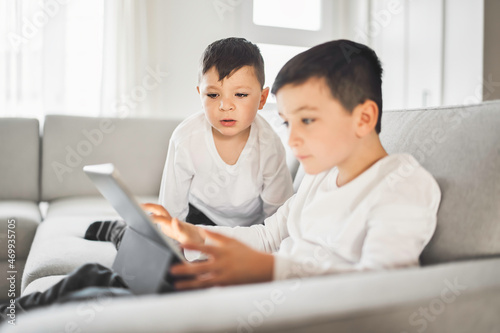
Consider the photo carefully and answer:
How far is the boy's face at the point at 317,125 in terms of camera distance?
2.94 ft

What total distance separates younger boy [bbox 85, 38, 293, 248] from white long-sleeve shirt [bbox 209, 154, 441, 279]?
57cm

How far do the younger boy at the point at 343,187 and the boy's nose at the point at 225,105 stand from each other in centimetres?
56

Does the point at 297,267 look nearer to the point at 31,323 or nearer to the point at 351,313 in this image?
the point at 351,313

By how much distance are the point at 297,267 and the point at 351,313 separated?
0.17m

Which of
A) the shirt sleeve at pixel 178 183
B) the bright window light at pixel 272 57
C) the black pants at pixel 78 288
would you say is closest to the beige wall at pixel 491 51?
the bright window light at pixel 272 57

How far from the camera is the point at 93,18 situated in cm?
319

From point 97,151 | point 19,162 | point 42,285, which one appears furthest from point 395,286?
point 19,162

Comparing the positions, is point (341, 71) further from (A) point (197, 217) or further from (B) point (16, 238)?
(B) point (16, 238)

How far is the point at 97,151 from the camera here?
2451 millimetres

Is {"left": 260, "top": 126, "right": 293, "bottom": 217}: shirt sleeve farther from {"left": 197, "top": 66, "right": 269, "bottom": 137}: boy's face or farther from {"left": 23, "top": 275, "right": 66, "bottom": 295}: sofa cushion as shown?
{"left": 23, "top": 275, "right": 66, "bottom": 295}: sofa cushion

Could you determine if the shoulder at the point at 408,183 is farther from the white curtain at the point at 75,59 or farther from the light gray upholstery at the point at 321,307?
the white curtain at the point at 75,59

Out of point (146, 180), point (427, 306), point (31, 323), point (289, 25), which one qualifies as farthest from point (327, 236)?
point (289, 25)

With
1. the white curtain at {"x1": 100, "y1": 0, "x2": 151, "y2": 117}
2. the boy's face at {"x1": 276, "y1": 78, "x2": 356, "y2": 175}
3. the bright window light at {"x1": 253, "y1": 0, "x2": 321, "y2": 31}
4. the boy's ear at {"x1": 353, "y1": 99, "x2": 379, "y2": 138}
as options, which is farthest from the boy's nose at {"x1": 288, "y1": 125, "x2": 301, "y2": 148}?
the bright window light at {"x1": 253, "y1": 0, "x2": 321, "y2": 31}

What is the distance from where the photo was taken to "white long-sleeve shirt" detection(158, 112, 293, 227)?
1.65 meters
